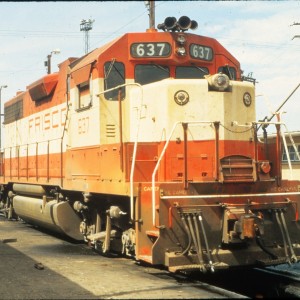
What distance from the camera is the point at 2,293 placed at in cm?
646

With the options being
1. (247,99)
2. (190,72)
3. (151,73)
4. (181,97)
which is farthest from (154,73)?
(247,99)

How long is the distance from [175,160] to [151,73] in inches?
70.7

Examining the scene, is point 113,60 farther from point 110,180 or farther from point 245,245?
point 245,245

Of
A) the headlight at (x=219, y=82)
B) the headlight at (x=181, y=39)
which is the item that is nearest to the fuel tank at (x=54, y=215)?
the headlight at (x=181, y=39)

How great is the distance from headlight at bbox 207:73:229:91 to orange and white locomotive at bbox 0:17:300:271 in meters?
0.02

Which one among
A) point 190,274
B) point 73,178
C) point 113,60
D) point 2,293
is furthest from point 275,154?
point 2,293

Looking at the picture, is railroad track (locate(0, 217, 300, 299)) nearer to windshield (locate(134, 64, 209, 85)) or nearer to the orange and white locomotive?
the orange and white locomotive

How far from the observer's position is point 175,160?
26.0 ft

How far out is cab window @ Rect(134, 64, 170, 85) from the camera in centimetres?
884

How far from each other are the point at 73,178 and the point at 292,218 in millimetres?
4458

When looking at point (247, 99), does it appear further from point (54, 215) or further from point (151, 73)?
point (54, 215)

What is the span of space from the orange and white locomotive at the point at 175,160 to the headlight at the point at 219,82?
0.02 metres

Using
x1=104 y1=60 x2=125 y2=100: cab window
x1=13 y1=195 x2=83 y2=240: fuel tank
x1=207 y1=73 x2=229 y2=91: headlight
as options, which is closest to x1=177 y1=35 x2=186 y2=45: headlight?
x1=104 y1=60 x2=125 y2=100: cab window

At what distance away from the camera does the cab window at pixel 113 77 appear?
29.0 feet
